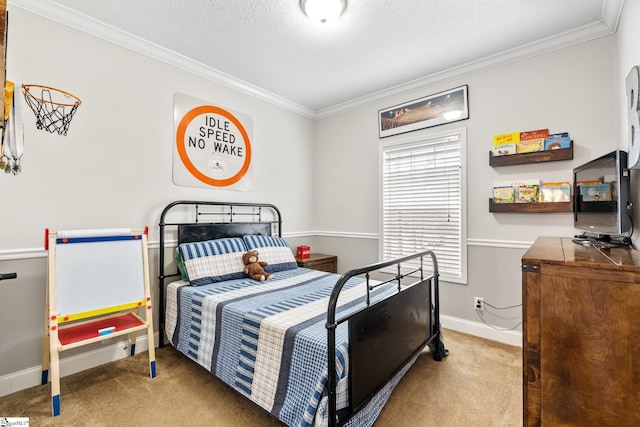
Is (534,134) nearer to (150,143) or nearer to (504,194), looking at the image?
(504,194)

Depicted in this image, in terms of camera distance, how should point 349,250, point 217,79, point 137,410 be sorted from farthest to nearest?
1. point 349,250
2. point 217,79
3. point 137,410

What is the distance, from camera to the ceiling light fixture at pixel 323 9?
200cm

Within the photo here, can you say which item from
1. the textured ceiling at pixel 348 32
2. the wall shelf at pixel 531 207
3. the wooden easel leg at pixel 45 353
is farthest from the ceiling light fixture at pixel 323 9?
the wooden easel leg at pixel 45 353

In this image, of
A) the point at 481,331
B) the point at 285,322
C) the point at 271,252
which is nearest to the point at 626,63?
the point at 481,331

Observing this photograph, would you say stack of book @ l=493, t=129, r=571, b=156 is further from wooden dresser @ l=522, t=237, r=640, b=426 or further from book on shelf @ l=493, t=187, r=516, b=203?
wooden dresser @ l=522, t=237, r=640, b=426

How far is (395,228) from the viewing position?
348 cm

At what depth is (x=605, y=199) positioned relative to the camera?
1762mm

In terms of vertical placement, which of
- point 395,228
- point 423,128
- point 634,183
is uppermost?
point 423,128

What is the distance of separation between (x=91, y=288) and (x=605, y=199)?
3.34 m

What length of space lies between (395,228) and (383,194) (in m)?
0.43

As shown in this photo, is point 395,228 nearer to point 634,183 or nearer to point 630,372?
point 634,183

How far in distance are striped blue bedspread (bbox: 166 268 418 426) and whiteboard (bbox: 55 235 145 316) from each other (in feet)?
1.26

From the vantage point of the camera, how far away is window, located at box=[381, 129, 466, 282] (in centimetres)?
302

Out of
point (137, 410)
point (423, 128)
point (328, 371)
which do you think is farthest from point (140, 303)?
point (423, 128)
